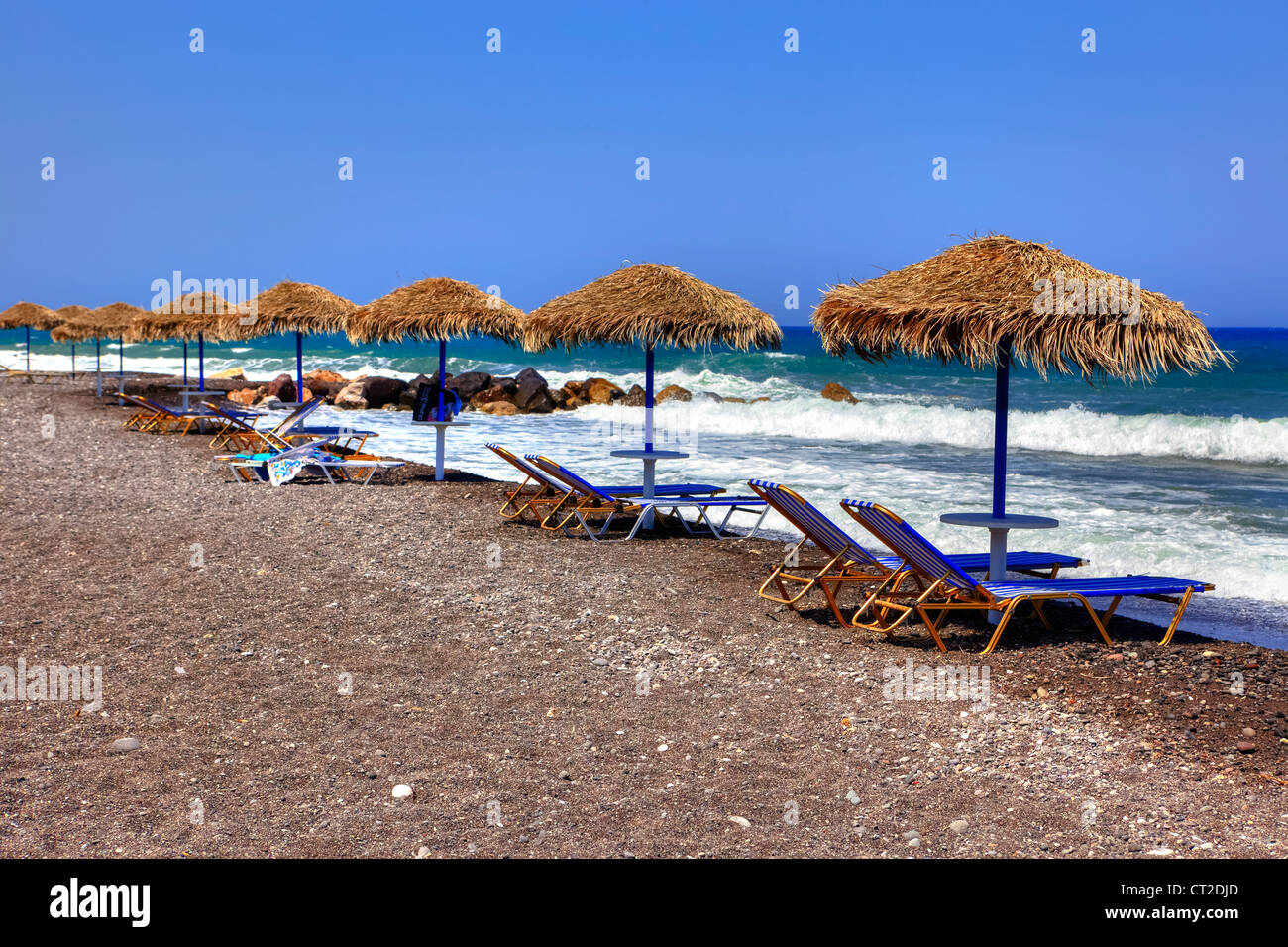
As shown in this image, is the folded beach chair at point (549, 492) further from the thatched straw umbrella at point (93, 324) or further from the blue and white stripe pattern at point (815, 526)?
the thatched straw umbrella at point (93, 324)

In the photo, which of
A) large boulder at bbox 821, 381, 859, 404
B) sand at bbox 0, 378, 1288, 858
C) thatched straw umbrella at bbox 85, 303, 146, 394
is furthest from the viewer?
large boulder at bbox 821, 381, 859, 404

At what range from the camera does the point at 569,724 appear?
464 cm

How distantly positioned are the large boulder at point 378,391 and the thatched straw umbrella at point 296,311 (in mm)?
12649

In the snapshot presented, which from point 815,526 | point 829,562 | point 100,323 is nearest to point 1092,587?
point 829,562

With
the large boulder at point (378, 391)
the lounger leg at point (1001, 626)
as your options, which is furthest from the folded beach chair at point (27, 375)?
the lounger leg at point (1001, 626)

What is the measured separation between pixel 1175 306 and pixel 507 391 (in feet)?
83.4

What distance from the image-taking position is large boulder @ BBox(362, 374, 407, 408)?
1174 inches

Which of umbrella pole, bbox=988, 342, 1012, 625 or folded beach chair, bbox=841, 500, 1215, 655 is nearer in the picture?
folded beach chair, bbox=841, 500, 1215, 655

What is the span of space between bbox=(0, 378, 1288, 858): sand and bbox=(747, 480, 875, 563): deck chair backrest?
45 centimetres

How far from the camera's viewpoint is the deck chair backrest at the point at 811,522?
638 cm

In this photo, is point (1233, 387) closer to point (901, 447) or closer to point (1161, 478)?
point (901, 447)

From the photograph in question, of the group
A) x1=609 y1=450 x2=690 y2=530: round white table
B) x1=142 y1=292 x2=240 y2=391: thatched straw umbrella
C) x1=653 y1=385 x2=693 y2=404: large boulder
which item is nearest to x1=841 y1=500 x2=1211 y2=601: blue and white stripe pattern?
x1=609 y1=450 x2=690 y2=530: round white table

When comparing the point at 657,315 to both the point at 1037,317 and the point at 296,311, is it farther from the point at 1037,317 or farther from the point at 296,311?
the point at 296,311

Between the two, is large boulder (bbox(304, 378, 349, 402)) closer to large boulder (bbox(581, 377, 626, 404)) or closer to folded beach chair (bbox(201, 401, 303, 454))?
large boulder (bbox(581, 377, 626, 404))
